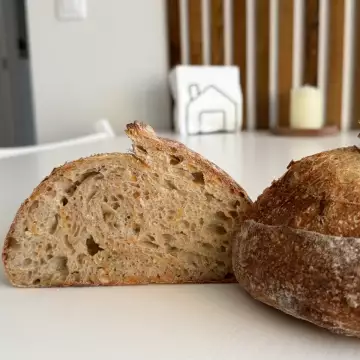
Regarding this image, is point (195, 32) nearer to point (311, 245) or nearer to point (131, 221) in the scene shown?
point (131, 221)

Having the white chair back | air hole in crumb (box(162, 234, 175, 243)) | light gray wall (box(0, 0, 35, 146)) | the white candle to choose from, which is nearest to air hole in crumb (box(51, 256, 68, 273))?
air hole in crumb (box(162, 234, 175, 243))

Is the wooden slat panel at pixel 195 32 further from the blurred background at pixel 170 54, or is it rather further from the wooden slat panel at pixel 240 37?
the wooden slat panel at pixel 240 37

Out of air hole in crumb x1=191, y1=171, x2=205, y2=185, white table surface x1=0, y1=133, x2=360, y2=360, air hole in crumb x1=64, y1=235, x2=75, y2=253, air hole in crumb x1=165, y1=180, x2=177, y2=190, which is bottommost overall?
white table surface x1=0, y1=133, x2=360, y2=360

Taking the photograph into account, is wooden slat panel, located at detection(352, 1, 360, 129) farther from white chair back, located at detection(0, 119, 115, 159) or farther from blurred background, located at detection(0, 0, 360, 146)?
white chair back, located at detection(0, 119, 115, 159)

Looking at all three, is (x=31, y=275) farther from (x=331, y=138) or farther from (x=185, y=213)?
(x=331, y=138)

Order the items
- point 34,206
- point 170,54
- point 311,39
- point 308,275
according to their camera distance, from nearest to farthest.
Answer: point 308,275 < point 34,206 < point 311,39 < point 170,54

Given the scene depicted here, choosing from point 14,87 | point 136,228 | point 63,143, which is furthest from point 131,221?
point 14,87
